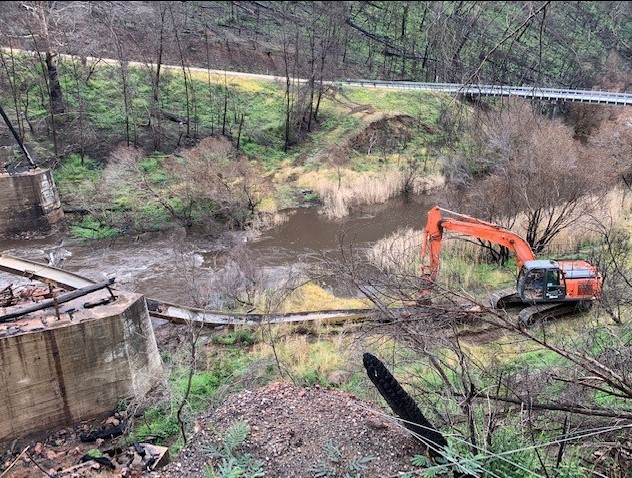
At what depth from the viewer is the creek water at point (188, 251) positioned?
17375 mm

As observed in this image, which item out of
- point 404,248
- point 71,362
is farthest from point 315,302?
point 71,362

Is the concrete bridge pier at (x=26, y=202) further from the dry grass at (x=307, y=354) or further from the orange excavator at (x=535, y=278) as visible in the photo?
the orange excavator at (x=535, y=278)

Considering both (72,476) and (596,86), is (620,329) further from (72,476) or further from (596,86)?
(596,86)

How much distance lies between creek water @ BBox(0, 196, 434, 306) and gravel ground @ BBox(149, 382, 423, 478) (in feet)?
34.4

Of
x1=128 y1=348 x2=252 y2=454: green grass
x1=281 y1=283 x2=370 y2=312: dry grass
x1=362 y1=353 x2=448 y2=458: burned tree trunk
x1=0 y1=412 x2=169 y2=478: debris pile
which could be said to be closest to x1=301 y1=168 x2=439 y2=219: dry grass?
x1=281 y1=283 x2=370 y2=312: dry grass

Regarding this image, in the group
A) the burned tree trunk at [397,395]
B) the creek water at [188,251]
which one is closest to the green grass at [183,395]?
the creek water at [188,251]

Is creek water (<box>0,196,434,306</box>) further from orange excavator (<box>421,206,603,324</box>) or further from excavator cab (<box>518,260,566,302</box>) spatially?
excavator cab (<box>518,260,566,302</box>)

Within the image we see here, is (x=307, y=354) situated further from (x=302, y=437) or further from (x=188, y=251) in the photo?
(x=188, y=251)

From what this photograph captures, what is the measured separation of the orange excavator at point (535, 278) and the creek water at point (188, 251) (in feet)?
12.4

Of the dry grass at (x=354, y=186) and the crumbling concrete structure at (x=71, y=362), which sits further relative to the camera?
the dry grass at (x=354, y=186)

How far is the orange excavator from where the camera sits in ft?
42.3

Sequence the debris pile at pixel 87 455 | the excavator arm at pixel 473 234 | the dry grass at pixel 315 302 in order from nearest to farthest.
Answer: the debris pile at pixel 87 455, the excavator arm at pixel 473 234, the dry grass at pixel 315 302

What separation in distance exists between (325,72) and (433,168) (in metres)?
13.5

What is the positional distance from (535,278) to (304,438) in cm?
986
